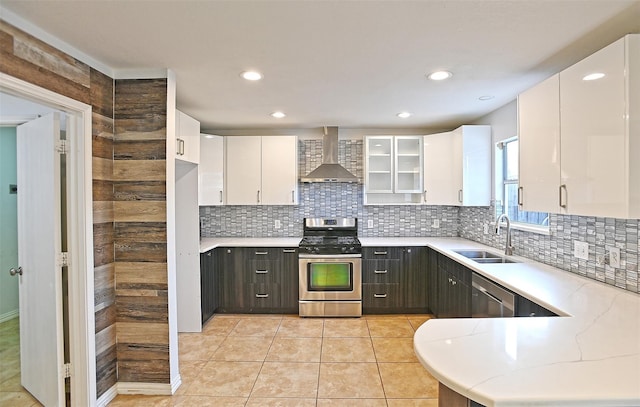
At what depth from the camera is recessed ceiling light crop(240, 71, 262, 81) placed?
2.35 metres

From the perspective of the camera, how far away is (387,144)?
13.9ft

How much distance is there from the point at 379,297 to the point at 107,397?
273cm

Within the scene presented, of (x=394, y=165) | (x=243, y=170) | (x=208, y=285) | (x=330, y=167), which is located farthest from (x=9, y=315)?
(x=394, y=165)

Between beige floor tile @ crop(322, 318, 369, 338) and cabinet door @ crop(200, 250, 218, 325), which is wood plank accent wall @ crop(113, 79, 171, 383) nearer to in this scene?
cabinet door @ crop(200, 250, 218, 325)

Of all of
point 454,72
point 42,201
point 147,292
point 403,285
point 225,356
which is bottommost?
point 225,356

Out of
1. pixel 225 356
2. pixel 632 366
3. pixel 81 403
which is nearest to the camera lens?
pixel 632 366

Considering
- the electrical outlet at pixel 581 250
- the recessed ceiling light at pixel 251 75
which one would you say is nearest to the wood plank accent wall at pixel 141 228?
the recessed ceiling light at pixel 251 75

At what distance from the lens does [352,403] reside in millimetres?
2264

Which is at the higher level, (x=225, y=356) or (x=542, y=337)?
(x=542, y=337)

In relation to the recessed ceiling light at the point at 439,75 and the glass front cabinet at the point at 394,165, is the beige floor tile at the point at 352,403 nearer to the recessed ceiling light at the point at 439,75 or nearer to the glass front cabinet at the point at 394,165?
the recessed ceiling light at the point at 439,75

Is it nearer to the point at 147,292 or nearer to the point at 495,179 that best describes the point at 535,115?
the point at 495,179

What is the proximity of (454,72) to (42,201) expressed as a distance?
2927 mm

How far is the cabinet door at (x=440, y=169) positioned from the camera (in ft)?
12.9

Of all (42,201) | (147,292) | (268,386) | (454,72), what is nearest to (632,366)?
(454,72)
